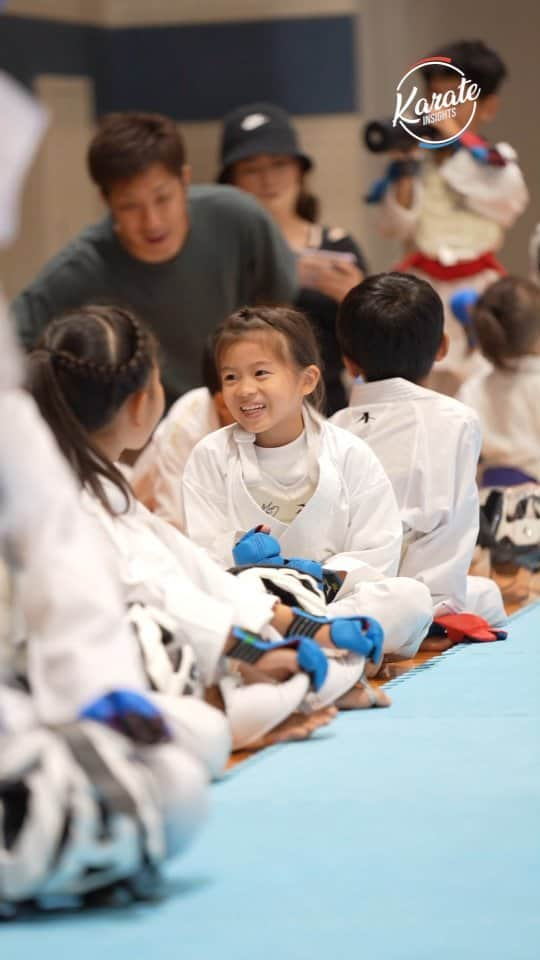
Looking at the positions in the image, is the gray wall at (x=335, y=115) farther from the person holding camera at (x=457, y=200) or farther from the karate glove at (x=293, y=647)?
the karate glove at (x=293, y=647)

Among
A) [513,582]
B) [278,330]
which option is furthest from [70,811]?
[513,582]

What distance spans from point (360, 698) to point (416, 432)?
3.28 ft

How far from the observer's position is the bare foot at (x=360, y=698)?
3.20 meters


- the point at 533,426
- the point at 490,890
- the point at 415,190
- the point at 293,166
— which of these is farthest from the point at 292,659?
the point at 293,166

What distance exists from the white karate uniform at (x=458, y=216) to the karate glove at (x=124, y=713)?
150 inches

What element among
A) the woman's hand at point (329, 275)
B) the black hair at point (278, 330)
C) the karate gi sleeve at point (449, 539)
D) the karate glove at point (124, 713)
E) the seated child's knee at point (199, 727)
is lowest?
the karate gi sleeve at point (449, 539)

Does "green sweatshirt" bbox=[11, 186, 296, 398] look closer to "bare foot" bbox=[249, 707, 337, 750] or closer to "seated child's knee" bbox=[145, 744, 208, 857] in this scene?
"bare foot" bbox=[249, 707, 337, 750]

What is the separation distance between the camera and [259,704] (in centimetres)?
288

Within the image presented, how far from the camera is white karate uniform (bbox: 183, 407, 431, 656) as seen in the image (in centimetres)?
367

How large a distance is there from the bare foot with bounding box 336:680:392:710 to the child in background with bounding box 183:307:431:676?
1.34 ft

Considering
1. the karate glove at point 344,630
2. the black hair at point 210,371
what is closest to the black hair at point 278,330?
the black hair at point 210,371

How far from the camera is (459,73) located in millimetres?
4914

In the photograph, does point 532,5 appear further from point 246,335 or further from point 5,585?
point 5,585

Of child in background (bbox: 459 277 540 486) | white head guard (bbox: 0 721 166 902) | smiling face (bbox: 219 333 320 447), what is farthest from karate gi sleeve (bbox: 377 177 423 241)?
white head guard (bbox: 0 721 166 902)
